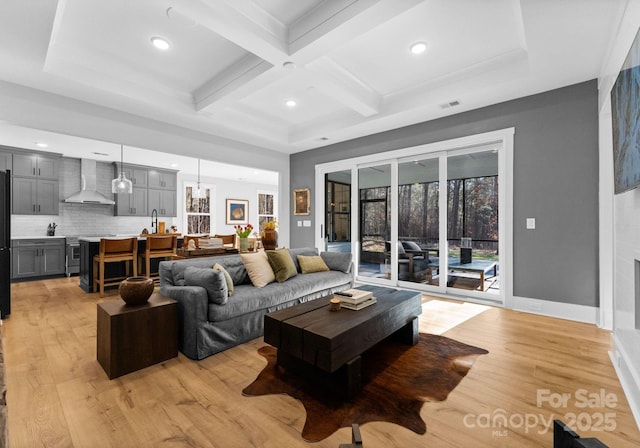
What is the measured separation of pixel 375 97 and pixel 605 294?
3522 millimetres

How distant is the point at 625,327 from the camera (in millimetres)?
2088

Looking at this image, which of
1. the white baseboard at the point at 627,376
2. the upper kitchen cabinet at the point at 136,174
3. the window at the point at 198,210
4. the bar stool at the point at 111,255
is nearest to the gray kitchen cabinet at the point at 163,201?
the upper kitchen cabinet at the point at 136,174

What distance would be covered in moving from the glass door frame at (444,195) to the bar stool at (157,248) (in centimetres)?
274

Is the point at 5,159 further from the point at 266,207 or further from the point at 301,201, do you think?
the point at 266,207

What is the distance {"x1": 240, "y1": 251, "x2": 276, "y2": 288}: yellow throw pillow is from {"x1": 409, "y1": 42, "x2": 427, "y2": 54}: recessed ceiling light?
275 cm

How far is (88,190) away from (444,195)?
7341mm

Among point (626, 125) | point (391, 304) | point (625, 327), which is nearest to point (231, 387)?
point (391, 304)

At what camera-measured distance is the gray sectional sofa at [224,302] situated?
248cm

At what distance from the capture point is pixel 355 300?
2.44 metres

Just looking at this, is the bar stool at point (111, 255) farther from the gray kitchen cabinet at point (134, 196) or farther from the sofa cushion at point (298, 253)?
the sofa cushion at point (298, 253)

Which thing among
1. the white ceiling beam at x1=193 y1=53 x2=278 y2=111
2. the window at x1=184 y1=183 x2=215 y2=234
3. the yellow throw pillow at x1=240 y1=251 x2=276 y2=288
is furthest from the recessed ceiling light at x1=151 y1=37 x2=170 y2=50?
the window at x1=184 y1=183 x2=215 y2=234

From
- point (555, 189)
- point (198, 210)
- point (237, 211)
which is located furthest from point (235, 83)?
point (237, 211)

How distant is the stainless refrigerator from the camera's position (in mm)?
3345

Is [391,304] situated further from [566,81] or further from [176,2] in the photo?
[566,81]
